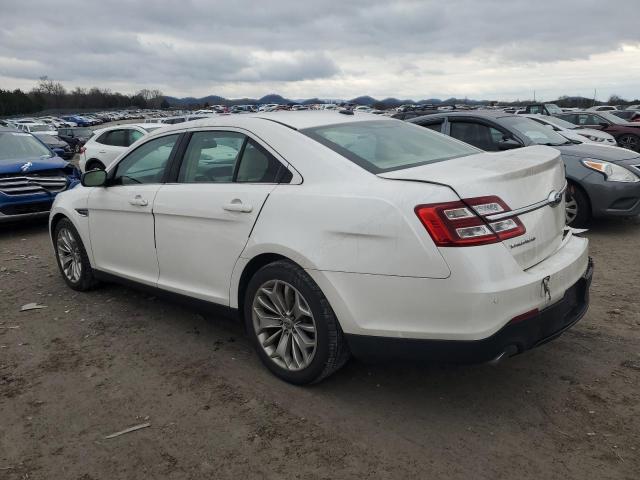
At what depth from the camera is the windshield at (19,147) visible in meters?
8.92

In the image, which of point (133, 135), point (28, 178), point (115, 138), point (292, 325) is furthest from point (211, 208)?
point (115, 138)

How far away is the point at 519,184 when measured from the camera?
296 cm

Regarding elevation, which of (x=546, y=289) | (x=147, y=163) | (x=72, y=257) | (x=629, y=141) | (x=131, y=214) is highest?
(x=147, y=163)

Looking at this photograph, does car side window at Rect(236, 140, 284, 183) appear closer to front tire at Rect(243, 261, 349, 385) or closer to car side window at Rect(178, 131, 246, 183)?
car side window at Rect(178, 131, 246, 183)

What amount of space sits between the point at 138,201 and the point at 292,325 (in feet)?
5.66

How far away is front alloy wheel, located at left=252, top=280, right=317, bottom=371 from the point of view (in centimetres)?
319

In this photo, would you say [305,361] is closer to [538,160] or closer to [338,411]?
[338,411]

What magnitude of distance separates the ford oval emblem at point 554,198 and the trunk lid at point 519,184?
0.02m

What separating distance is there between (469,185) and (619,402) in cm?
151

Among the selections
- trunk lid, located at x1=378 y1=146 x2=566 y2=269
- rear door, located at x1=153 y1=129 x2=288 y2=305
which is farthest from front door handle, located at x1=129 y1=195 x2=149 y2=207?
trunk lid, located at x1=378 y1=146 x2=566 y2=269

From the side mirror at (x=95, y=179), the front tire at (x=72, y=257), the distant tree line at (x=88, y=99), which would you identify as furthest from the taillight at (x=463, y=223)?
the distant tree line at (x=88, y=99)

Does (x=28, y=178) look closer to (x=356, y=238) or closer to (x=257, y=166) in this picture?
(x=257, y=166)

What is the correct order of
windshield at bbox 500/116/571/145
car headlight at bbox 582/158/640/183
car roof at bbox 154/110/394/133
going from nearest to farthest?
1. car roof at bbox 154/110/394/133
2. car headlight at bbox 582/158/640/183
3. windshield at bbox 500/116/571/145

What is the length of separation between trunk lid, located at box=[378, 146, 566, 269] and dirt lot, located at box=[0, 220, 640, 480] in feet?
2.80
